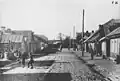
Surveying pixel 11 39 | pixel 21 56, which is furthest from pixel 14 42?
pixel 21 56

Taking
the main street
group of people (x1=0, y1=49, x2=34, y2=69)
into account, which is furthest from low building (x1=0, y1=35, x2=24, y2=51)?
the main street

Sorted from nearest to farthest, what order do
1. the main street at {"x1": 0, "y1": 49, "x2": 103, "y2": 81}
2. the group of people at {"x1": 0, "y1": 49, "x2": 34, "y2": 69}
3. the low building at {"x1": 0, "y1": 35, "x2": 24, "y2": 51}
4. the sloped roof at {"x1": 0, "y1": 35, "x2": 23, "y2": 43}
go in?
the main street at {"x1": 0, "y1": 49, "x2": 103, "y2": 81}
the group of people at {"x1": 0, "y1": 49, "x2": 34, "y2": 69}
the low building at {"x1": 0, "y1": 35, "x2": 24, "y2": 51}
the sloped roof at {"x1": 0, "y1": 35, "x2": 23, "y2": 43}

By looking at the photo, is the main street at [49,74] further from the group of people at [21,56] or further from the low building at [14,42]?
the low building at [14,42]

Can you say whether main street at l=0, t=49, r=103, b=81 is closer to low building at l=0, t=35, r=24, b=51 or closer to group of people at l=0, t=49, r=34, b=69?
group of people at l=0, t=49, r=34, b=69

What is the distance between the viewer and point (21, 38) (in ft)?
210

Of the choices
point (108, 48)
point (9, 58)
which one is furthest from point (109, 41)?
point (9, 58)

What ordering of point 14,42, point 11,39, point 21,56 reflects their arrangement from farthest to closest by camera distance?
point 11,39, point 14,42, point 21,56

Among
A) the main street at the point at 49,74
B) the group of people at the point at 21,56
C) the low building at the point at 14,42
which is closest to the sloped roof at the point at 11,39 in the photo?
the low building at the point at 14,42

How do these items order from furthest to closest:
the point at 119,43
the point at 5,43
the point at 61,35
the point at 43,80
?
the point at 61,35 → the point at 5,43 → the point at 119,43 → the point at 43,80

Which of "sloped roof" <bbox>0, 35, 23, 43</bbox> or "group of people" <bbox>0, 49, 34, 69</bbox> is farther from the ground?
"sloped roof" <bbox>0, 35, 23, 43</bbox>

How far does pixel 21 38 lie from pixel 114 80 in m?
52.3

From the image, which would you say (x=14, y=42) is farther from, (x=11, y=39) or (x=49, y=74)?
(x=49, y=74)

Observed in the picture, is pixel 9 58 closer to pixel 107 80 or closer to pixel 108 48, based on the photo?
pixel 108 48

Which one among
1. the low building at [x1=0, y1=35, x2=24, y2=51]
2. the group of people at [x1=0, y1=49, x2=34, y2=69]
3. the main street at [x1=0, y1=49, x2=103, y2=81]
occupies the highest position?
the low building at [x1=0, y1=35, x2=24, y2=51]
